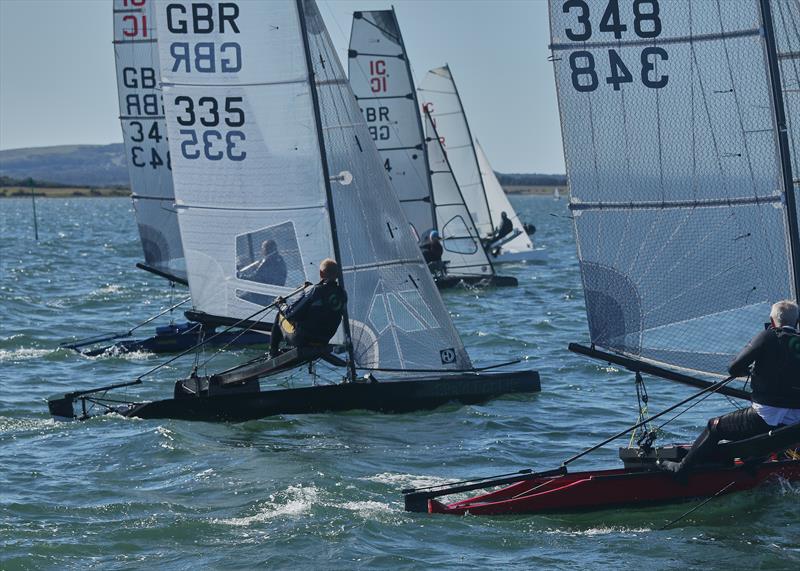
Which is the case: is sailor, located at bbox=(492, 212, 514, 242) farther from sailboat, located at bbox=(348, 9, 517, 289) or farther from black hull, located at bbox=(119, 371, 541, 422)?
black hull, located at bbox=(119, 371, 541, 422)

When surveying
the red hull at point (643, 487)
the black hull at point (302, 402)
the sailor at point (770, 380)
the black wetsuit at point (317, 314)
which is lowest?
the red hull at point (643, 487)

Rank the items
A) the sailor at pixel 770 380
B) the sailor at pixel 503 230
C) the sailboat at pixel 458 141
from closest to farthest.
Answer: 1. the sailor at pixel 770 380
2. the sailboat at pixel 458 141
3. the sailor at pixel 503 230

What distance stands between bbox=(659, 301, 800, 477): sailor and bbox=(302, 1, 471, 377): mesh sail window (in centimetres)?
468

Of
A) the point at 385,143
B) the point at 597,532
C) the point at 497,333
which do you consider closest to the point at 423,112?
the point at 385,143

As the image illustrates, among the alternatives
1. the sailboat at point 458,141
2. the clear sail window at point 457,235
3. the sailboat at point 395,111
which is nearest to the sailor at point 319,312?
the sailboat at point 395,111

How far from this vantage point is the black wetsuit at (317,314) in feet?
39.9

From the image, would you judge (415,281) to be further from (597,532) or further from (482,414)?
(597,532)

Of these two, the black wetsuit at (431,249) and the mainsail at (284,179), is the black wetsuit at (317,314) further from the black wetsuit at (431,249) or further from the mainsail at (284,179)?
the black wetsuit at (431,249)

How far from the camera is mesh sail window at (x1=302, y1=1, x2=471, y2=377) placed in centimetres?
1360

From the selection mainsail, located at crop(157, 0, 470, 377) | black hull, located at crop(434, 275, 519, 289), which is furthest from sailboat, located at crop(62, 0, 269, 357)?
black hull, located at crop(434, 275, 519, 289)

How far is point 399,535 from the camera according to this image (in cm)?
929

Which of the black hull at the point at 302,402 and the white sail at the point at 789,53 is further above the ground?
the white sail at the point at 789,53

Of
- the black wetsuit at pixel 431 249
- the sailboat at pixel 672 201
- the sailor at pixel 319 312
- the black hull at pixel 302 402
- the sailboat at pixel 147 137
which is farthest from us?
the black wetsuit at pixel 431 249

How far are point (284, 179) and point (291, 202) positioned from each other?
25 centimetres
